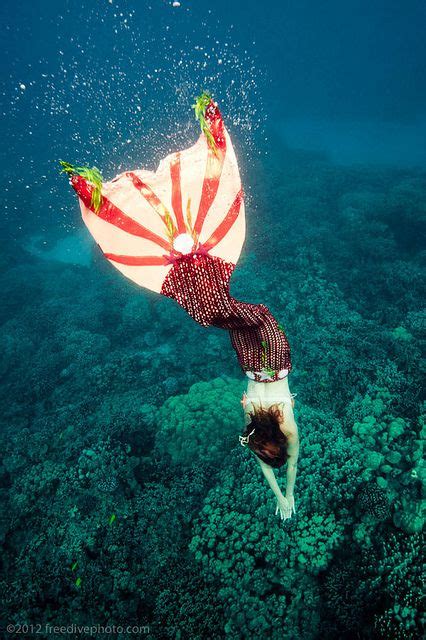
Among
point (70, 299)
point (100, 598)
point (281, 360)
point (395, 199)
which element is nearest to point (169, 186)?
point (281, 360)

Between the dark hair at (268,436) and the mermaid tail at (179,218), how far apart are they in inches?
24.0

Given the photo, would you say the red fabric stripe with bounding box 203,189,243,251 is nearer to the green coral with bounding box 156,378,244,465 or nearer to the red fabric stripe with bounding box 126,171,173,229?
the red fabric stripe with bounding box 126,171,173,229

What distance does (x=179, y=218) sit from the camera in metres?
1.69

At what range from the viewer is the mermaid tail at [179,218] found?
1.57 meters

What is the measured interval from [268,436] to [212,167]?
5.76 ft

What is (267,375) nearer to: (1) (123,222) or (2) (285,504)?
(1) (123,222)

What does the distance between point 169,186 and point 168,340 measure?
9868mm

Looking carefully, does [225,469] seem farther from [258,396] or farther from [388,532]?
[258,396]

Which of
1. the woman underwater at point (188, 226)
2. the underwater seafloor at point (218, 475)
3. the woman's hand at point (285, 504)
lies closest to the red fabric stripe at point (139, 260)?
the woman underwater at point (188, 226)

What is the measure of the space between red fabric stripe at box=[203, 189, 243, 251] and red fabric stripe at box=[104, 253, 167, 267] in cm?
25

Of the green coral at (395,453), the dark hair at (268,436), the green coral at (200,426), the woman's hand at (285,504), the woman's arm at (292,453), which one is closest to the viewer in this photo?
the dark hair at (268,436)

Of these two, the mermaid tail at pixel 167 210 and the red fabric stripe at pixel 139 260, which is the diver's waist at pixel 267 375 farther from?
the red fabric stripe at pixel 139 260

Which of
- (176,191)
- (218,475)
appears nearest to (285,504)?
(176,191)

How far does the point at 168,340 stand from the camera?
37.3 feet
